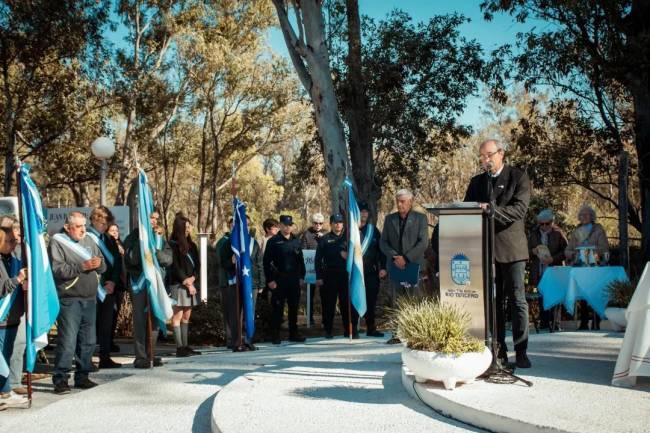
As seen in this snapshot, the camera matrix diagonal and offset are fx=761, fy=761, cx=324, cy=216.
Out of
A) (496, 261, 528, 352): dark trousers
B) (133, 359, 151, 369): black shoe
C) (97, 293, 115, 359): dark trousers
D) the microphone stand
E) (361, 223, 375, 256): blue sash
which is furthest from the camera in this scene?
(361, 223, 375, 256): blue sash

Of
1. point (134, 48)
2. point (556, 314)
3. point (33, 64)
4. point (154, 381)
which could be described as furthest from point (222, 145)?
point (154, 381)

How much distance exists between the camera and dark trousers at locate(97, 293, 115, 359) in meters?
9.50

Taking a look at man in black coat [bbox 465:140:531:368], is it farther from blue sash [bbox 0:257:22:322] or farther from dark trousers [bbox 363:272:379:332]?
dark trousers [bbox 363:272:379:332]

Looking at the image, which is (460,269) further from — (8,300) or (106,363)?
(106,363)

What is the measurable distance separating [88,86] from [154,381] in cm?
2121

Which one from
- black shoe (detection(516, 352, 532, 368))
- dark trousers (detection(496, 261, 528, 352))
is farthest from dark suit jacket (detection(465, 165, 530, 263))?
black shoe (detection(516, 352, 532, 368))

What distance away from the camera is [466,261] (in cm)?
641

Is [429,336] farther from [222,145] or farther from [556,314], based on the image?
[222,145]

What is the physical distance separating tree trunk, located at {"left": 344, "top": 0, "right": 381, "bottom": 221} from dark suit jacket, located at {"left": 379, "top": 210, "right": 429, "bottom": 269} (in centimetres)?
979

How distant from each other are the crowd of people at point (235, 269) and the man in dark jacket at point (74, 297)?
11mm

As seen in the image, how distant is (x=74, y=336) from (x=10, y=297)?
89 cm

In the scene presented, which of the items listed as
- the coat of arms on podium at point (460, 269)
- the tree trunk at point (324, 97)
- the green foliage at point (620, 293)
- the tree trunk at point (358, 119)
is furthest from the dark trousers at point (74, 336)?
the tree trunk at point (358, 119)

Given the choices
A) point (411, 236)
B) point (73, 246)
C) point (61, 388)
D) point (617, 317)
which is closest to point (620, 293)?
point (617, 317)

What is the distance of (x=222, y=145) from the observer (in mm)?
43062
